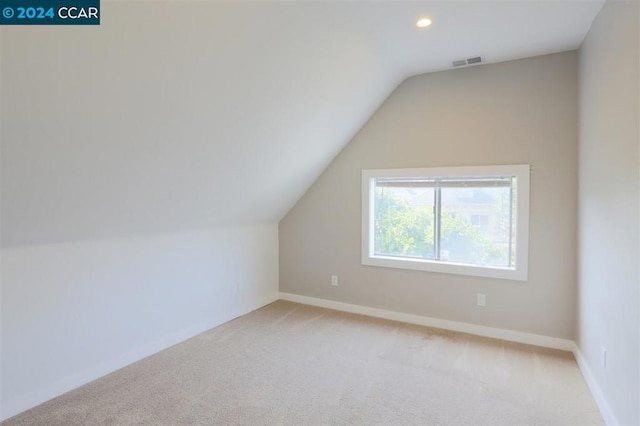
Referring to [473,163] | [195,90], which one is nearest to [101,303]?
[195,90]

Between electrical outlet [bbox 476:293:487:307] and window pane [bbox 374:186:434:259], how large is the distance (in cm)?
60

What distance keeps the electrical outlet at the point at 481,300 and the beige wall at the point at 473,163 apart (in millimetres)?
43

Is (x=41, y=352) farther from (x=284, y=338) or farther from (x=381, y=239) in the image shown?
(x=381, y=239)

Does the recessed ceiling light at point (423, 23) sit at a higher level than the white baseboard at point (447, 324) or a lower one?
higher

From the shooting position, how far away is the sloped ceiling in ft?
5.32

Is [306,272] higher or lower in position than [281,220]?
lower

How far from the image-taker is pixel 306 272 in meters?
4.39

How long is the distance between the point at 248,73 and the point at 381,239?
2.45 m

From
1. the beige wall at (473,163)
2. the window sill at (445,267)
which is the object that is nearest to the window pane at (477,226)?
the window sill at (445,267)

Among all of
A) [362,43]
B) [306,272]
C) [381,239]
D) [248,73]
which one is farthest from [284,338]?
[362,43]

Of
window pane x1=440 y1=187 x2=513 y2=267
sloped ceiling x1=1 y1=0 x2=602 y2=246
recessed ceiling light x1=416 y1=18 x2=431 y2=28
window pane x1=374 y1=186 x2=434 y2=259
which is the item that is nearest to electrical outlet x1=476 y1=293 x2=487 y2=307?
window pane x1=440 y1=187 x2=513 y2=267

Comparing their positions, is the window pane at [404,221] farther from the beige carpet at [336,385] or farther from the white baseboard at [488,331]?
the beige carpet at [336,385]

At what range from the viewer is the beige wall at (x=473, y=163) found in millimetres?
3055

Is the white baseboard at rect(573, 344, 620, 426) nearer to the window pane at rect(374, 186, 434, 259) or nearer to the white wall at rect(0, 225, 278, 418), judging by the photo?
the window pane at rect(374, 186, 434, 259)
